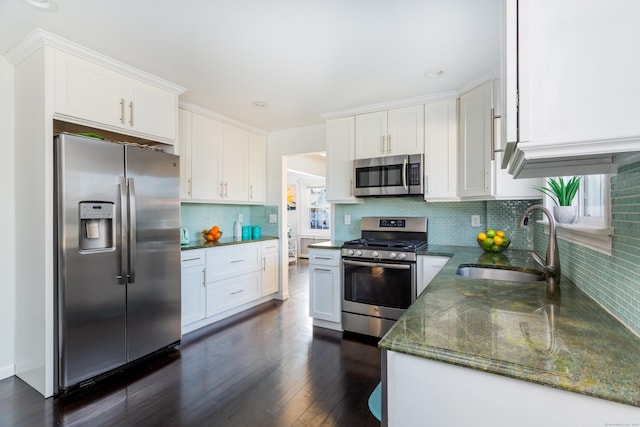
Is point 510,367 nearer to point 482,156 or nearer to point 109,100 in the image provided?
point 482,156

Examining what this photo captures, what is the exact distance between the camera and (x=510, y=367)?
2.45ft

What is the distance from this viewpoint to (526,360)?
0.77 metres

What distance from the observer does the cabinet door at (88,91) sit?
2119 mm

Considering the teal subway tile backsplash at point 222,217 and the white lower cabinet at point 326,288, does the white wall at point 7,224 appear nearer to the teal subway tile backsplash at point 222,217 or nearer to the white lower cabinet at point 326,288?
the teal subway tile backsplash at point 222,217

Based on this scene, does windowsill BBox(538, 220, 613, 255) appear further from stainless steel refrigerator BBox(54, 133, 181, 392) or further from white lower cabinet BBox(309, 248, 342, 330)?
stainless steel refrigerator BBox(54, 133, 181, 392)

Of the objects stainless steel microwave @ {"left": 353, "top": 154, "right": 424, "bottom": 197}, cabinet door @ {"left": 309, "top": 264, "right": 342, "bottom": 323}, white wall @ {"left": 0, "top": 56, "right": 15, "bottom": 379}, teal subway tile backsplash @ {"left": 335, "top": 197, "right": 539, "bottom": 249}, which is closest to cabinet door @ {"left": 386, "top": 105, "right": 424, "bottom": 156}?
stainless steel microwave @ {"left": 353, "top": 154, "right": 424, "bottom": 197}

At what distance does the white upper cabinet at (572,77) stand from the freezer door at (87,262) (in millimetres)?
2507

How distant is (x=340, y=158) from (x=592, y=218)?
2.40 meters

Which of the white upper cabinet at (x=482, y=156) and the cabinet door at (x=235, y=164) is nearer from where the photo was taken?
the white upper cabinet at (x=482, y=156)

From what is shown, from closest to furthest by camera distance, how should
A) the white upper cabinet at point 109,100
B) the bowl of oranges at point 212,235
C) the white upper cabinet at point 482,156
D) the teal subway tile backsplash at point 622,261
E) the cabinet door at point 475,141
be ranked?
1. the teal subway tile backsplash at point 622,261
2. the white upper cabinet at point 109,100
3. the white upper cabinet at point 482,156
4. the cabinet door at point 475,141
5. the bowl of oranges at point 212,235

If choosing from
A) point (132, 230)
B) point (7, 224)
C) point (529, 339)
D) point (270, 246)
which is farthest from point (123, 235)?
point (529, 339)

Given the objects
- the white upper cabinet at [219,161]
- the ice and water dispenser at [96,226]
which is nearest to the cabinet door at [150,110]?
the white upper cabinet at [219,161]

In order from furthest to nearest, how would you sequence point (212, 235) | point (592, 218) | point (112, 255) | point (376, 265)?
1. point (212, 235)
2. point (376, 265)
3. point (112, 255)
4. point (592, 218)

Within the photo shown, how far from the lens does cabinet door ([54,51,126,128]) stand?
6.95 ft
